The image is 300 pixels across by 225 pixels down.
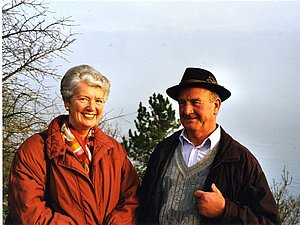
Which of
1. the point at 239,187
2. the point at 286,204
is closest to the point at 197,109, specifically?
the point at 239,187

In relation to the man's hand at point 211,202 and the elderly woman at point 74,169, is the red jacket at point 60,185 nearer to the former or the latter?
the elderly woman at point 74,169

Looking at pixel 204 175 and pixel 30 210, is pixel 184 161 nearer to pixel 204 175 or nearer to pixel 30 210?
pixel 204 175

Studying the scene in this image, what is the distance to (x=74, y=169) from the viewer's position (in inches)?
97.3

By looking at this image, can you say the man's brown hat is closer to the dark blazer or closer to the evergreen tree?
the dark blazer

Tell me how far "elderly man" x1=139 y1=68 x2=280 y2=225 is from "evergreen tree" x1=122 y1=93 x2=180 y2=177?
30.0 ft

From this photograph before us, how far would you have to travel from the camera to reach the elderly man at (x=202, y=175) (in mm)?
2537

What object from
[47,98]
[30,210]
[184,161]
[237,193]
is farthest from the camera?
[47,98]

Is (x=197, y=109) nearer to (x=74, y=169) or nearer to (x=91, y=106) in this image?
(x=91, y=106)

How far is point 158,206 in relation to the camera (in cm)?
273

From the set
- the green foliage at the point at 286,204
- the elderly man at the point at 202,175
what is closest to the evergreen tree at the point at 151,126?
the green foliage at the point at 286,204

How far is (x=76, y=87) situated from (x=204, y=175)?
80cm

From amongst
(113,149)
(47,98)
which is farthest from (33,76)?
(113,149)

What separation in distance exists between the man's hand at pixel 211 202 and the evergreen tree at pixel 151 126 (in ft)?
30.7

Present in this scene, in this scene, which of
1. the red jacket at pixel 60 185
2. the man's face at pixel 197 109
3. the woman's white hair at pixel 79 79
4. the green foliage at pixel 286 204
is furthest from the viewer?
the green foliage at pixel 286 204
